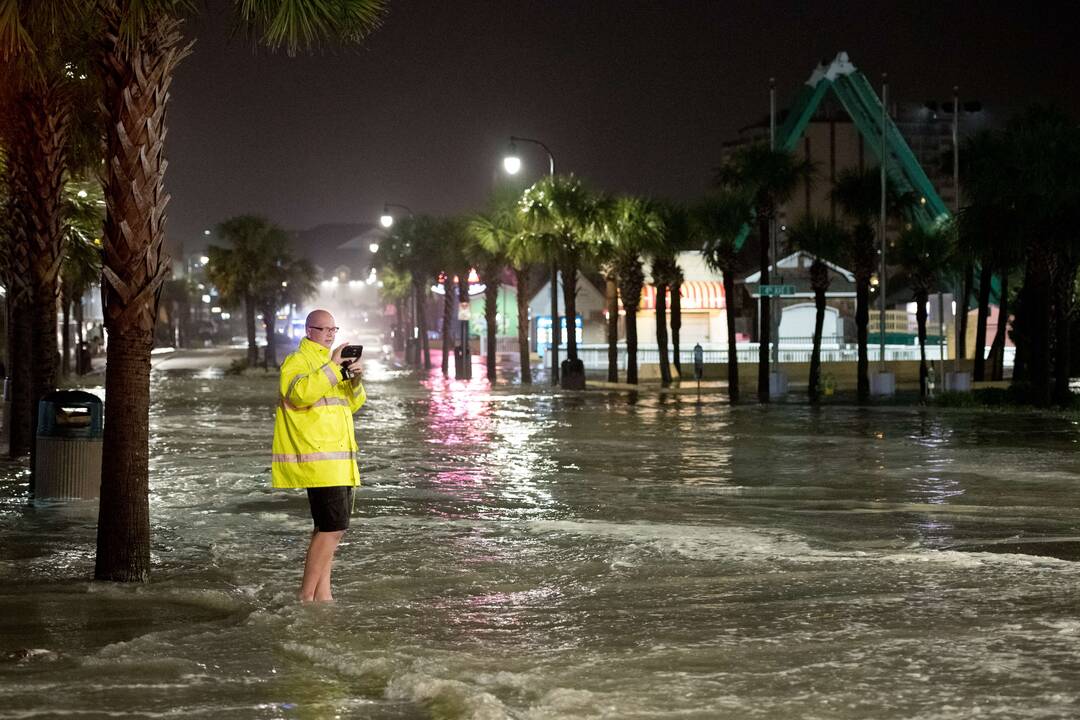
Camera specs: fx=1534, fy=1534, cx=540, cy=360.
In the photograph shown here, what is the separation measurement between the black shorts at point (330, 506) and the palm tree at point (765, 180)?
3133cm

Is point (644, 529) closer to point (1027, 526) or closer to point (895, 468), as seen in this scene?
point (1027, 526)

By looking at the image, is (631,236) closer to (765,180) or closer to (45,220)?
(765,180)

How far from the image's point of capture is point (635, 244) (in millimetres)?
49844

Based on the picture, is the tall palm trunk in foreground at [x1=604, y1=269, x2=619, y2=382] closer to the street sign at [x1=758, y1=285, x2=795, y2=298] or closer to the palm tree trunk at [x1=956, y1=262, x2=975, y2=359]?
the palm tree trunk at [x1=956, y1=262, x2=975, y2=359]

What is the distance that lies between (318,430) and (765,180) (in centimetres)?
3295

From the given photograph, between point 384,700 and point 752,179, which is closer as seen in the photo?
point 384,700

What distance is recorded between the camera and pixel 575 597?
33.5 ft

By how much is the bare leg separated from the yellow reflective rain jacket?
451 millimetres

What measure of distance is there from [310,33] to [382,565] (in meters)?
4.00

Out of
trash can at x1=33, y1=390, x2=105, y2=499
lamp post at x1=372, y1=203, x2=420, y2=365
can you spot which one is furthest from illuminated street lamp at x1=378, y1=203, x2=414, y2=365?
trash can at x1=33, y1=390, x2=105, y2=499

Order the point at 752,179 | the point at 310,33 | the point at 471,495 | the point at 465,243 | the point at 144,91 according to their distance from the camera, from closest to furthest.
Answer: the point at 144,91, the point at 310,33, the point at 471,495, the point at 752,179, the point at 465,243

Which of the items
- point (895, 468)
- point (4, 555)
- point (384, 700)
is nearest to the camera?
point (384, 700)

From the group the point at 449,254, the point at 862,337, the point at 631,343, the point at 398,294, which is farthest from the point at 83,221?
the point at 398,294

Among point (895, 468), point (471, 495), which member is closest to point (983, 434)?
point (895, 468)
